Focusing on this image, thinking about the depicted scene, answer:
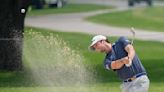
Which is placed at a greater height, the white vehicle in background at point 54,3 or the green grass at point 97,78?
the green grass at point 97,78

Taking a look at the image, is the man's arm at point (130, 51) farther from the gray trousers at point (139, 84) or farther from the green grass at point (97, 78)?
the green grass at point (97, 78)

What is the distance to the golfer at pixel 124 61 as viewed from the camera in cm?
800

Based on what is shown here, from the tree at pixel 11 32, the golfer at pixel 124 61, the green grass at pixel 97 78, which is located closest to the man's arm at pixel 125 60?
the golfer at pixel 124 61

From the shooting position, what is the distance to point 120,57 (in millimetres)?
8188

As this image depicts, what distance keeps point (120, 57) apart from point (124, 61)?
5.8 inches

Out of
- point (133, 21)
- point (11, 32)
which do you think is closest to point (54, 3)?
point (133, 21)

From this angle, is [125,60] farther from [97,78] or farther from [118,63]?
[97,78]

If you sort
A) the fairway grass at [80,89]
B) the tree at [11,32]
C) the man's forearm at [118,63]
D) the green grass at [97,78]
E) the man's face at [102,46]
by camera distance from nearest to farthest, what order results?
the man's face at [102,46] → the man's forearm at [118,63] → the fairway grass at [80,89] → the green grass at [97,78] → the tree at [11,32]

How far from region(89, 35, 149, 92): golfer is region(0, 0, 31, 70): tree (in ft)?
28.1

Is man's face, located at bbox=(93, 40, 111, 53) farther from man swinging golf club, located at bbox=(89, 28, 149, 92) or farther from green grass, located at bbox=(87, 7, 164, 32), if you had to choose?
green grass, located at bbox=(87, 7, 164, 32)

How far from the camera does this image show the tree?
16.8 m

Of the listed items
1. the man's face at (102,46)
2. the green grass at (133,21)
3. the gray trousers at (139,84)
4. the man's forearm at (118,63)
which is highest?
the man's face at (102,46)

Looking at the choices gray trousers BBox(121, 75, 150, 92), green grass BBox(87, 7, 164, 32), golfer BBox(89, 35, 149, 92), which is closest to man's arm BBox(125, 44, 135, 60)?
golfer BBox(89, 35, 149, 92)

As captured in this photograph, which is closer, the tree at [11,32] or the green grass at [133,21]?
the tree at [11,32]
